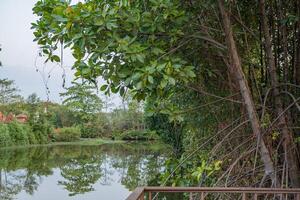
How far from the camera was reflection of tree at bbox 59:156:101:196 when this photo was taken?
40.5ft

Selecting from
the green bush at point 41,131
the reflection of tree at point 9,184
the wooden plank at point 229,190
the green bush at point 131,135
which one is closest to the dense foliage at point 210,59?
the wooden plank at point 229,190

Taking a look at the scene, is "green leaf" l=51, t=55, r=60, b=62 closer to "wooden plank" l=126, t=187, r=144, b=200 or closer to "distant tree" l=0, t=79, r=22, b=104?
"wooden plank" l=126, t=187, r=144, b=200

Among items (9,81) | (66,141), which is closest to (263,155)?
(9,81)

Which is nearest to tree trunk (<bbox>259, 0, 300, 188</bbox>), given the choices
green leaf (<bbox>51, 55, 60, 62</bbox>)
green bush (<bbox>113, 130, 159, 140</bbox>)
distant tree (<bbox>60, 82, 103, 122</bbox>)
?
green leaf (<bbox>51, 55, 60, 62</bbox>)

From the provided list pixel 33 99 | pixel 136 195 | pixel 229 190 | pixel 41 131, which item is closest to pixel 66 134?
pixel 41 131

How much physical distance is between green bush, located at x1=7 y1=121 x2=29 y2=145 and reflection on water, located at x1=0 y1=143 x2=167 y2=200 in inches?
118

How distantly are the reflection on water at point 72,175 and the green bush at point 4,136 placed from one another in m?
1.82

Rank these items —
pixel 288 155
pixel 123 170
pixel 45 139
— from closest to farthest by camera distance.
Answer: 1. pixel 288 155
2. pixel 123 170
3. pixel 45 139

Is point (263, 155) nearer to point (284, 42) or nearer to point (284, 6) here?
point (284, 42)

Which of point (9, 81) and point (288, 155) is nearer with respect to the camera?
point (288, 155)

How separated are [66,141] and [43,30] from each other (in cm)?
2779

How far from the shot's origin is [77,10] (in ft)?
6.98

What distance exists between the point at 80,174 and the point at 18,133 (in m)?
10.5

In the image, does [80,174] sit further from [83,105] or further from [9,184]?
[83,105]
